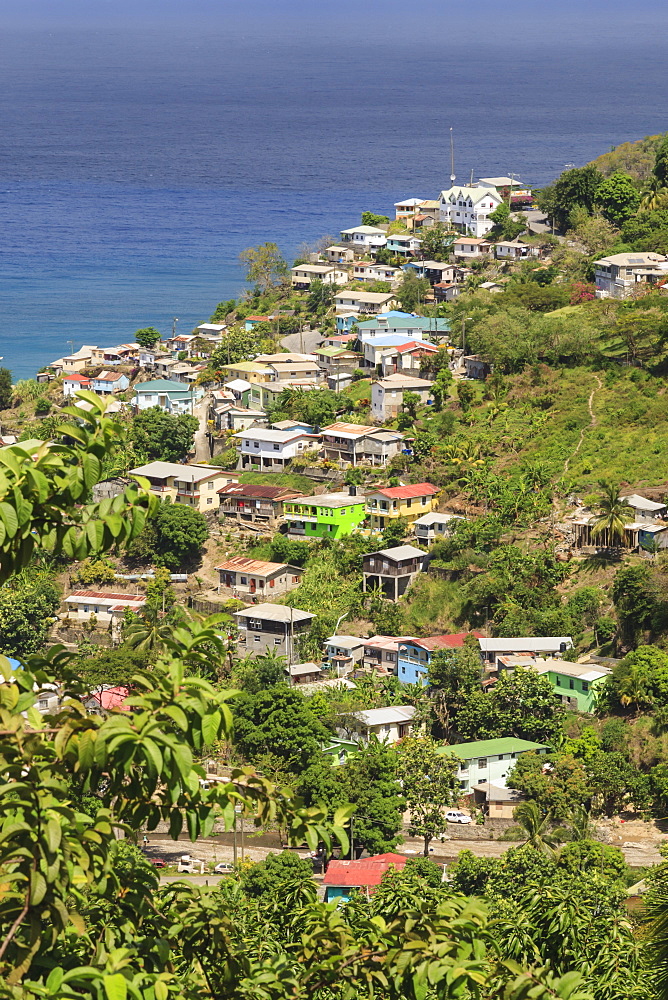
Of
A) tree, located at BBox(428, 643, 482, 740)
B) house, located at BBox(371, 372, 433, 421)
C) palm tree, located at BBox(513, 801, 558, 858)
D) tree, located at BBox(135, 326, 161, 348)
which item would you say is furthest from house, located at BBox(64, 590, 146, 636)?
tree, located at BBox(135, 326, 161, 348)

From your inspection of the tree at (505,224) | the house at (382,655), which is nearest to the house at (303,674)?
the house at (382,655)

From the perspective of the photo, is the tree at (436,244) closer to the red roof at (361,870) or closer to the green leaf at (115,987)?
the red roof at (361,870)

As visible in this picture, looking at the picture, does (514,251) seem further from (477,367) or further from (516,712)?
(516,712)

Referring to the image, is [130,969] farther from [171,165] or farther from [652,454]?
[171,165]

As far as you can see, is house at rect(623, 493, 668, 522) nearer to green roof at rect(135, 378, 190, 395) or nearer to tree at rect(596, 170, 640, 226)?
→ green roof at rect(135, 378, 190, 395)

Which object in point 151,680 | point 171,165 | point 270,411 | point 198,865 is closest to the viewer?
point 151,680

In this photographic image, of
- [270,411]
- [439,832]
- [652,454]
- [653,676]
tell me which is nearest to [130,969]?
[439,832]

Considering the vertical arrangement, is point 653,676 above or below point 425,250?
below
